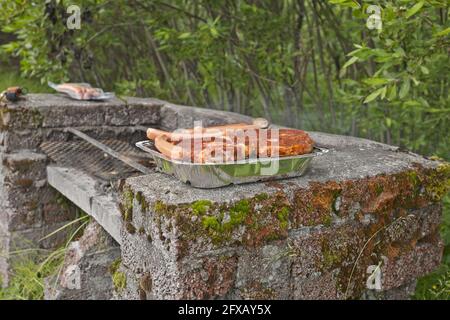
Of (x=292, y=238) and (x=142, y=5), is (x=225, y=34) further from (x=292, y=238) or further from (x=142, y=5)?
(x=292, y=238)

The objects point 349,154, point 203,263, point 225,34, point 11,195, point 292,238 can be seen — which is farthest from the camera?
point 225,34

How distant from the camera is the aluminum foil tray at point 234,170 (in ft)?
6.95

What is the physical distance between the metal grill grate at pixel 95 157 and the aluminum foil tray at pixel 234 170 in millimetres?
1164

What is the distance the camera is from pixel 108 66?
22.8 ft

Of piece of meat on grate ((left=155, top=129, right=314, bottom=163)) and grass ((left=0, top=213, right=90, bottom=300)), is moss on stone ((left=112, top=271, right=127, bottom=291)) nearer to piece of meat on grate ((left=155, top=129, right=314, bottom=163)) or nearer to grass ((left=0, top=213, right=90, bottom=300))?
piece of meat on grate ((left=155, top=129, right=314, bottom=163))

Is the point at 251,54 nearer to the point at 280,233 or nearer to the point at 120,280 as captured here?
the point at 120,280

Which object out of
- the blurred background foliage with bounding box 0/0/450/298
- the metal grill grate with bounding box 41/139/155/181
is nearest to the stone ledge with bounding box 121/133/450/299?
the metal grill grate with bounding box 41/139/155/181

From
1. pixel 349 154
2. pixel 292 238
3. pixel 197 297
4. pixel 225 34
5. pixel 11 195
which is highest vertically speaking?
pixel 225 34

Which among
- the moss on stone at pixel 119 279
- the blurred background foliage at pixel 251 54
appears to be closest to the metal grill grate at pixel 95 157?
the moss on stone at pixel 119 279

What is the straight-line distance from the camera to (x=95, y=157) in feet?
12.8

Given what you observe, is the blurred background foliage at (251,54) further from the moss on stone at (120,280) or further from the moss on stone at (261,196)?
the moss on stone at (120,280)

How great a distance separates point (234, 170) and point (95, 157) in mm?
1948

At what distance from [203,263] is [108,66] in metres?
5.28
